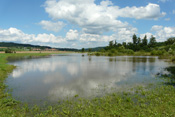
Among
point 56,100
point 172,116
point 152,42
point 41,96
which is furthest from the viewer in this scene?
point 152,42

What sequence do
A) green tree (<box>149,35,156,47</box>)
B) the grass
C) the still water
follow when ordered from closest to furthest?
1. the grass
2. the still water
3. green tree (<box>149,35,156,47</box>)

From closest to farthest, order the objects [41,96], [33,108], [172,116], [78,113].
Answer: [172,116], [78,113], [33,108], [41,96]

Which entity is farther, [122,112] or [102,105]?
[102,105]

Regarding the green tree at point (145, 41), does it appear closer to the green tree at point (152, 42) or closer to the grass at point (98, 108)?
the green tree at point (152, 42)

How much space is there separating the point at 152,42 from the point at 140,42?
1528 centimetres

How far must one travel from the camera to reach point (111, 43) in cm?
17500

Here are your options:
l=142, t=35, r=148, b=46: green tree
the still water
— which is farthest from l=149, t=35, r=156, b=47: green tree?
the still water

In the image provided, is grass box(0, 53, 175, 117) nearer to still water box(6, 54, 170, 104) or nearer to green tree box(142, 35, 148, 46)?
still water box(6, 54, 170, 104)

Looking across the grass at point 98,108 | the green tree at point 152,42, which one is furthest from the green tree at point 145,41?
the grass at point 98,108

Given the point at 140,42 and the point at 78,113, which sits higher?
the point at 140,42

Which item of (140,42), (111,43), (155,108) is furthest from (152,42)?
(155,108)

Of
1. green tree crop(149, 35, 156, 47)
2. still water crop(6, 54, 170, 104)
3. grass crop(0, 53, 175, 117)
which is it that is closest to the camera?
grass crop(0, 53, 175, 117)

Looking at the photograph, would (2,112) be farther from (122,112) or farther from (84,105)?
(122,112)

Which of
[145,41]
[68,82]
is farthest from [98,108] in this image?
[145,41]
